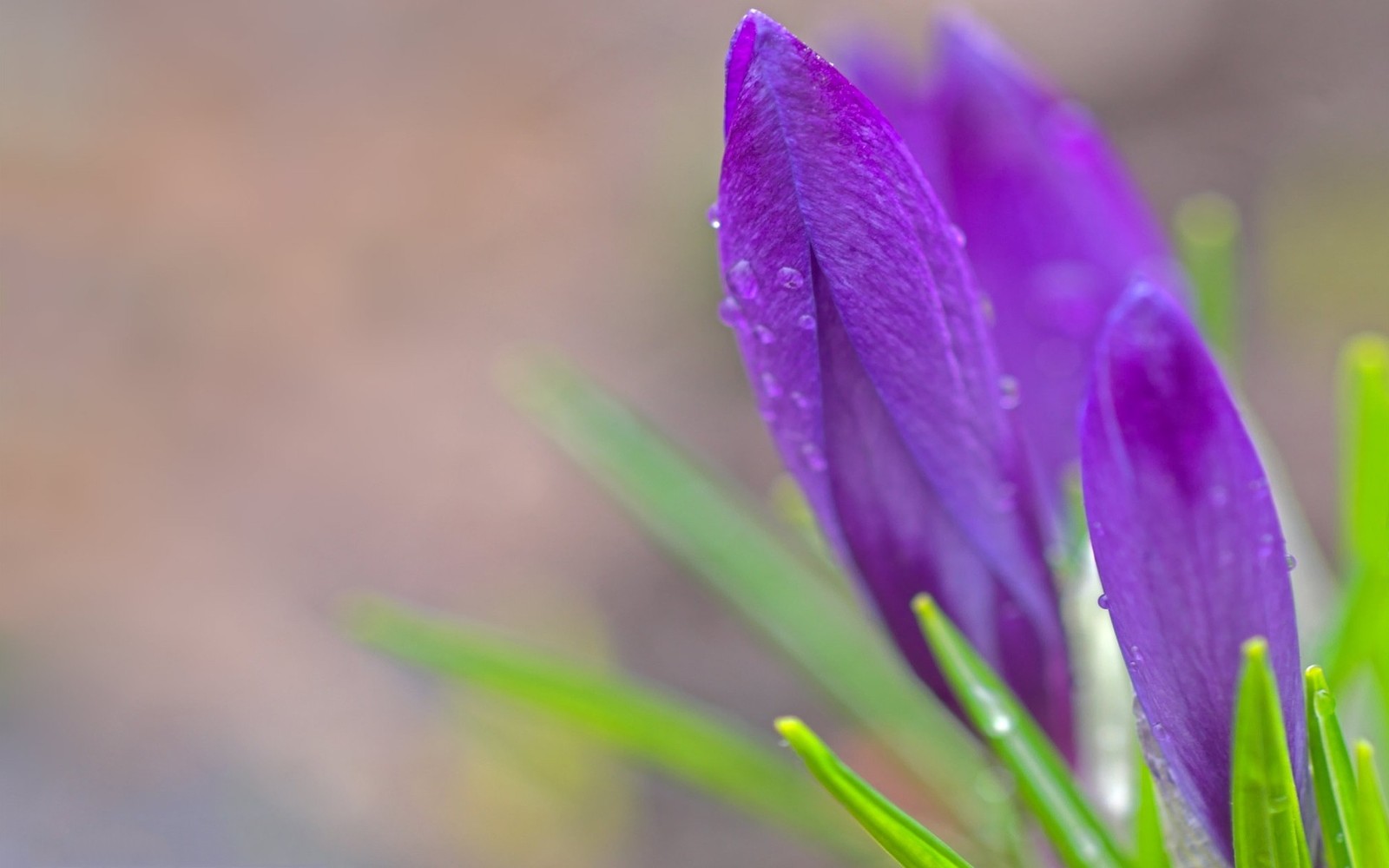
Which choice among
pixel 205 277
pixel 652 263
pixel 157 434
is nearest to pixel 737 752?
pixel 652 263

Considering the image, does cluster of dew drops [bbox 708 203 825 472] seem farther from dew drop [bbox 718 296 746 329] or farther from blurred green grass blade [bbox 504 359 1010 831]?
blurred green grass blade [bbox 504 359 1010 831]

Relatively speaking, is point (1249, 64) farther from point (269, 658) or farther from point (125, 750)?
point (125, 750)

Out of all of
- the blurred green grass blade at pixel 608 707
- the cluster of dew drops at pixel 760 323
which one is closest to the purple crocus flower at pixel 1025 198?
the cluster of dew drops at pixel 760 323

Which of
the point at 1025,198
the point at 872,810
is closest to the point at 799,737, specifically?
the point at 872,810

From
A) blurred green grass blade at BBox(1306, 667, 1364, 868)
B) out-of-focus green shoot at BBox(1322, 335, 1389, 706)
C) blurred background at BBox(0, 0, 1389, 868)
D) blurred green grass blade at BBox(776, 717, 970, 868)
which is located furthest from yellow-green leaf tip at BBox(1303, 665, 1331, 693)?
blurred background at BBox(0, 0, 1389, 868)

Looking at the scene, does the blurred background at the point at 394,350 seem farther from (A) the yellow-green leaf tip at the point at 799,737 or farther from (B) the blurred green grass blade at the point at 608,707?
(A) the yellow-green leaf tip at the point at 799,737

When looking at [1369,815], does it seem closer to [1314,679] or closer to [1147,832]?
[1314,679]

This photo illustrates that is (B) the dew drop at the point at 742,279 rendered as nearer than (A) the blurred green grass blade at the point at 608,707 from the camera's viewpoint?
Yes

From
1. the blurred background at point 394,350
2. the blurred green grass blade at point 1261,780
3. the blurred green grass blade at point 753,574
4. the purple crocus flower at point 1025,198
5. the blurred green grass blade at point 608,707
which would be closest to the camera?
the blurred green grass blade at point 1261,780
